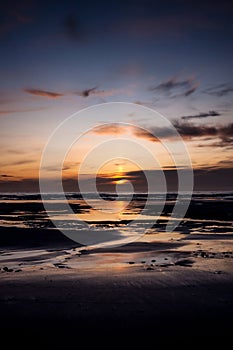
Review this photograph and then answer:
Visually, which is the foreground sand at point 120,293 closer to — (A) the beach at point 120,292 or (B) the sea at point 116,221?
(A) the beach at point 120,292

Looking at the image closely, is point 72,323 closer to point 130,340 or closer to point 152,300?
point 130,340

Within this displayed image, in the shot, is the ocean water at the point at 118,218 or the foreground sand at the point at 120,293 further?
the ocean water at the point at 118,218

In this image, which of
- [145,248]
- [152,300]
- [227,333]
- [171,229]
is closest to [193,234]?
[171,229]

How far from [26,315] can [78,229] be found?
1602 centimetres

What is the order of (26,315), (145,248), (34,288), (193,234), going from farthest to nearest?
1. (193,234)
2. (145,248)
3. (34,288)
4. (26,315)

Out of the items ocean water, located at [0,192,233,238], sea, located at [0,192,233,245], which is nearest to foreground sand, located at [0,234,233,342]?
sea, located at [0,192,233,245]

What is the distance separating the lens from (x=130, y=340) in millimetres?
6074

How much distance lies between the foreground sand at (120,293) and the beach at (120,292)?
→ 0.02m

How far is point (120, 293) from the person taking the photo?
865 centimetres

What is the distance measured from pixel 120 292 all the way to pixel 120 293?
9cm

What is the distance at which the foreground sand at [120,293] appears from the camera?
662cm

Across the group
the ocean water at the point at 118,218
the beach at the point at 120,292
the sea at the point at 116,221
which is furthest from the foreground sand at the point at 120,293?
the ocean water at the point at 118,218

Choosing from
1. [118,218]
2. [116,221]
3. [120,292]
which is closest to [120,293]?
[120,292]

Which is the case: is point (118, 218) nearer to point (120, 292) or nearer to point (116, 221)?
point (116, 221)
